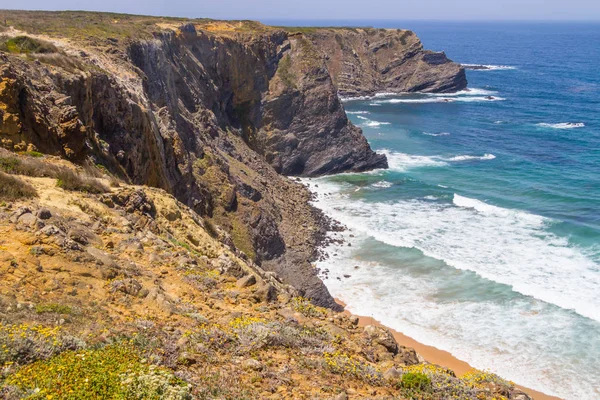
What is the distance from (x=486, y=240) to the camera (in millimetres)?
43406

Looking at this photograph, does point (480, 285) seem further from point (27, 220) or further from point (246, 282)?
point (27, 220)

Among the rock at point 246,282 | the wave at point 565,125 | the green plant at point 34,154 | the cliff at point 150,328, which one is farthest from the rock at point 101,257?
the wave at point 565,125

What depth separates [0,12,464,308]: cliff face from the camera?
65.5 ft

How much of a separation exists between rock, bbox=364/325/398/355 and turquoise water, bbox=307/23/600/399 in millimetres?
18443

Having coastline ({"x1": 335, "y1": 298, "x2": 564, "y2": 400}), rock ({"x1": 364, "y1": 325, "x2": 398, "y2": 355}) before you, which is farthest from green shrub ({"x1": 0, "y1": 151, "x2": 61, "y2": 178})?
coastline ({"x1": 335, "y1": 298, "x2": 564, "y2": 400})

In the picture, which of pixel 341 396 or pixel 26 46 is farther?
pixel 26 46

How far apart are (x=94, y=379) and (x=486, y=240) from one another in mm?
40415

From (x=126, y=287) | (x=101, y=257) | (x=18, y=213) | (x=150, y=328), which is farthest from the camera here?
(x=18, y=213)

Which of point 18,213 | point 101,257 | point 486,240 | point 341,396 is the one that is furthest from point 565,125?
point 18,213

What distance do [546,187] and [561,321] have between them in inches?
1062

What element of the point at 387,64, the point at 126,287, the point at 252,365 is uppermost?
the point at 387,64

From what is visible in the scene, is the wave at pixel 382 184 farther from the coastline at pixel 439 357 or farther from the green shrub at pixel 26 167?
the green shrub at pixel 26 167

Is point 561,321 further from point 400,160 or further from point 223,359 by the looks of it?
point 400,160

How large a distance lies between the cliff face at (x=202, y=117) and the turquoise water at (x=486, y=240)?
441 cm
